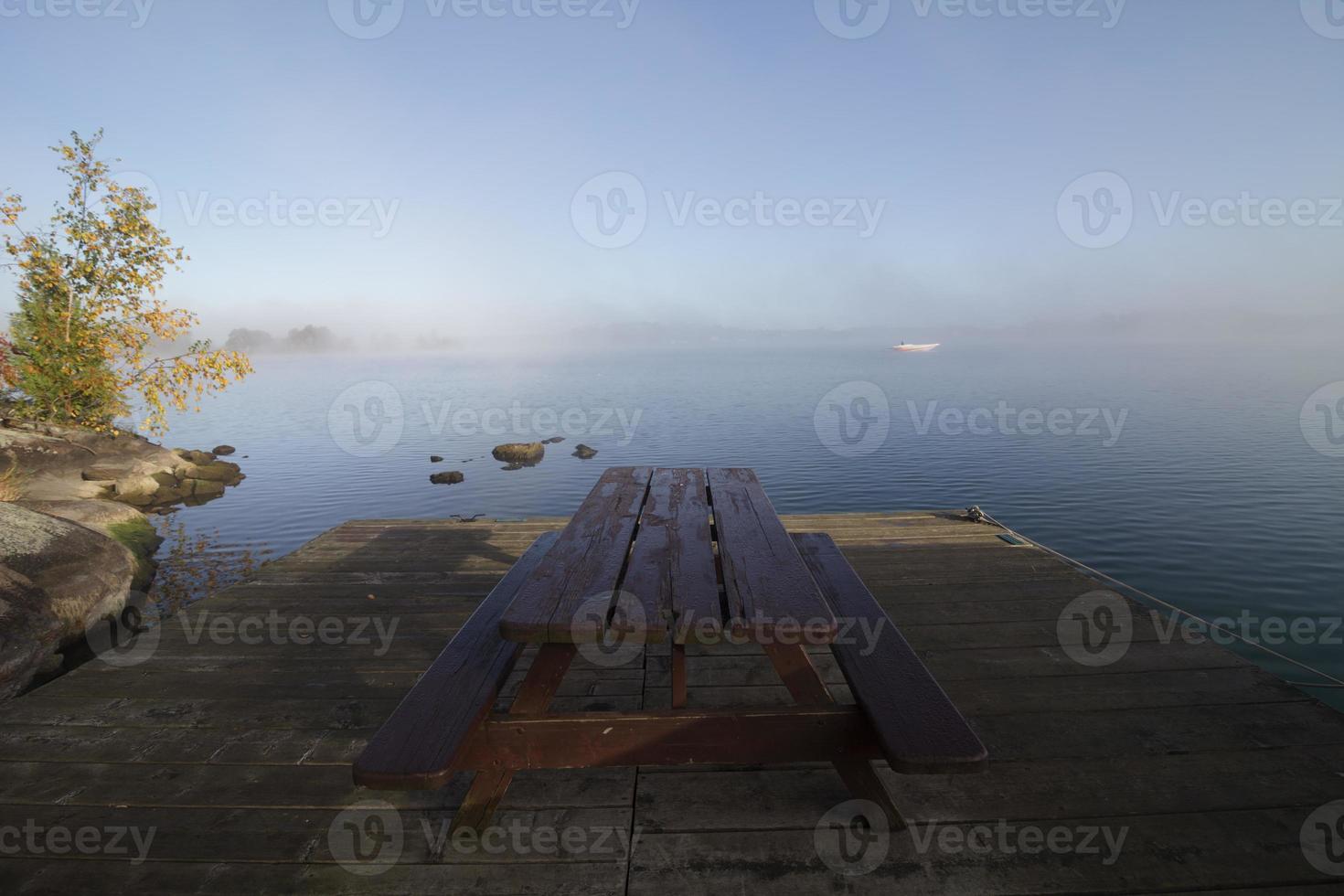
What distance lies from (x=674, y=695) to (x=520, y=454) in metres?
21.5

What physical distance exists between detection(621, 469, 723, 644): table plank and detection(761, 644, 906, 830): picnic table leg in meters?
0.45

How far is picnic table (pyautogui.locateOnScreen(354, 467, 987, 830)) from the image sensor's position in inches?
85.4

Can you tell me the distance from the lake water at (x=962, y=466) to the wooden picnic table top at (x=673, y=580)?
789 cm

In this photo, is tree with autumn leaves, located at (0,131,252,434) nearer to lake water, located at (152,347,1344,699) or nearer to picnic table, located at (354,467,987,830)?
lake water, located at (152,347,1344,699)

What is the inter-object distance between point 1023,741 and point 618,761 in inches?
93.8

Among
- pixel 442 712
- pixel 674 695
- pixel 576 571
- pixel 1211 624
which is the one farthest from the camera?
pixel 1211 624

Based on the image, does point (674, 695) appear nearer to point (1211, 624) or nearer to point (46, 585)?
point (1211, 624)

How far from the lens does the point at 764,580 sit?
276cm

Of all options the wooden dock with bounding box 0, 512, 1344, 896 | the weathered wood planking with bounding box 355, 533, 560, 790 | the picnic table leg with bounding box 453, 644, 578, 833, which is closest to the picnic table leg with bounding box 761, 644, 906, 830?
the wooden dock with bounding box 0, 512, 1344, 896

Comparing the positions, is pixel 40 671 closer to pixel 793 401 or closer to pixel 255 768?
pixel 255 768

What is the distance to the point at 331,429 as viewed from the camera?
33.7 meters

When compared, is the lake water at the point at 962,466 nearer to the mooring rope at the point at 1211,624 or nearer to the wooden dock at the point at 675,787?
the mooring rope at the point at 1211,624

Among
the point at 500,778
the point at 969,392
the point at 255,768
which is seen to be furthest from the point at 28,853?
the point at 969,392

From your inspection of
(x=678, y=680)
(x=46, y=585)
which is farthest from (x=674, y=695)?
(x=46, y=585)
